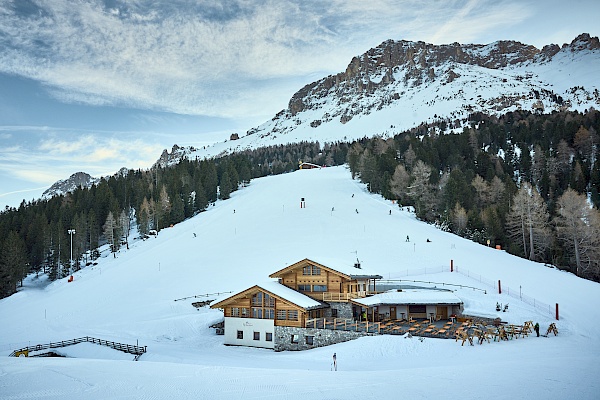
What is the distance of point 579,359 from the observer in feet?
52.1

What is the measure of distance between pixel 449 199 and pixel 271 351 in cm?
3926

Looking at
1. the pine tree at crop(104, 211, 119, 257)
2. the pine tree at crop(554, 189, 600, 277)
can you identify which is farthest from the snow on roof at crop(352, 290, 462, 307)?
the pine tree at crop(104, 211, 119, 257)

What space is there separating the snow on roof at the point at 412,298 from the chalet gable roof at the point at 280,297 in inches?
126

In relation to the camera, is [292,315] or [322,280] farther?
[322,280]

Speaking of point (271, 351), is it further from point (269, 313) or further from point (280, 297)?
point (280, 297)

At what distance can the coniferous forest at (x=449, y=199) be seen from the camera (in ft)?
153

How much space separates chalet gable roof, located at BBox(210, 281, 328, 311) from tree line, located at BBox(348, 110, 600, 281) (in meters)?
28.2

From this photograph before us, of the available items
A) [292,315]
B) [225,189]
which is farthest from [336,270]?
[225,189]

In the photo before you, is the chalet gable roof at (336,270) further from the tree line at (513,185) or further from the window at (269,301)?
Result: the tree line at (513,185)

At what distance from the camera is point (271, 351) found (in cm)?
2625

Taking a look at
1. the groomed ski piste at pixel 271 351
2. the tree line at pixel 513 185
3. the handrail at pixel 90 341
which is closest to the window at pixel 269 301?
the groomed ski piste at pixel 271 351

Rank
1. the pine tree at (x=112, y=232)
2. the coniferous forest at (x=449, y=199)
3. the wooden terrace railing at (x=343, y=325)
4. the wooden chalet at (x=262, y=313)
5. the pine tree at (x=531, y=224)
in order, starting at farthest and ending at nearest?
the pine tree at (x=112, y=232), the coniferous forest at (x=449, y=199), the pine tree at (x=531, y=224), the wooden chalet at (x=262, y=313), the wooden terrace railing at (x=343, y=325)

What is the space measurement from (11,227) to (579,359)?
74.7 metres

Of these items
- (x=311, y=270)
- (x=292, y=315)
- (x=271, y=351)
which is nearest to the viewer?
(x=271, y=351)
